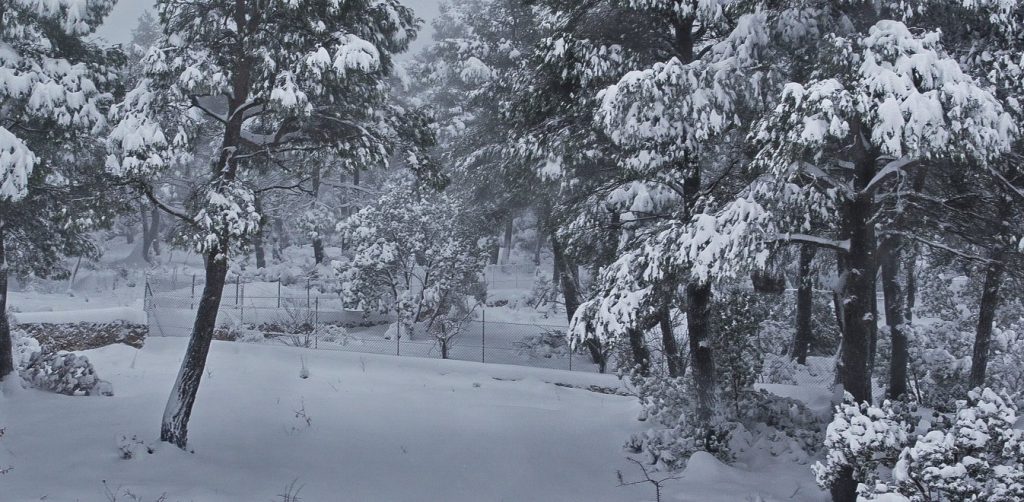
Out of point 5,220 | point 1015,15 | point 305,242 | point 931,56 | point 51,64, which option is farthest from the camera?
point 305,242

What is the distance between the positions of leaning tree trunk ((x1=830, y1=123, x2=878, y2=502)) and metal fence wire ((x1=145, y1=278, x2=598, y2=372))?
10342 millimetres

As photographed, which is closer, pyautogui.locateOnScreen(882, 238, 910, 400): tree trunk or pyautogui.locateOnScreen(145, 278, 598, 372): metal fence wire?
pyautogui.locateOnScreen(882, 238, 910, 400): tree trunk

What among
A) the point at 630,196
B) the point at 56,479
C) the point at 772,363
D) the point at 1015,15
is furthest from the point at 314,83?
the point at 772,363

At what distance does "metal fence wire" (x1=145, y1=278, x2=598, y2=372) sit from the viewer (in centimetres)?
1991

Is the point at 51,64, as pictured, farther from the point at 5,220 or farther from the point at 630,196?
the point at 630,196

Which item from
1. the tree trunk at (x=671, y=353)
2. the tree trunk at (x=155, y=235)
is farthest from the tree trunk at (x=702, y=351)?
the tree trunk at (x=155, y=235)

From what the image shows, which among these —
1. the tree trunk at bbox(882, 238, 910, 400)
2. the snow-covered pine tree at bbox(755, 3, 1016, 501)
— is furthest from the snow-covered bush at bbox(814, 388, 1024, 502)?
the tree trunk at bbox(882, 238, 910, 400)

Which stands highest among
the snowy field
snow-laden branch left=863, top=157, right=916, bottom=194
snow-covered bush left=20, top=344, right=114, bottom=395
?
snow-laden branch left=863, top=157, right=916, bottom=194

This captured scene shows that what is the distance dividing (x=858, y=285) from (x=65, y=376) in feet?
42.2

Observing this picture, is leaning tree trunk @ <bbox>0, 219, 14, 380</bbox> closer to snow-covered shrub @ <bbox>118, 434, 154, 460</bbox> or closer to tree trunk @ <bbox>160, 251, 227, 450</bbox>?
snow-covered shrub @ <bbox>118, 434, 154, 460</bbox>

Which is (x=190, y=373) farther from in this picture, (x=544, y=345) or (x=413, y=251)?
(x=544, y=345)

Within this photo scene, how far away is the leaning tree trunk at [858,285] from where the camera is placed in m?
8.11

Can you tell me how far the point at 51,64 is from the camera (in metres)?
11.0

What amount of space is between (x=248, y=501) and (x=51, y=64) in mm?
7973
